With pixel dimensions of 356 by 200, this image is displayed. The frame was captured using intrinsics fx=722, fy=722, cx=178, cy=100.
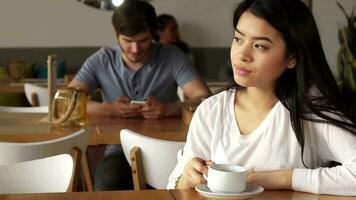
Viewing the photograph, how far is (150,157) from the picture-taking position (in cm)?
241

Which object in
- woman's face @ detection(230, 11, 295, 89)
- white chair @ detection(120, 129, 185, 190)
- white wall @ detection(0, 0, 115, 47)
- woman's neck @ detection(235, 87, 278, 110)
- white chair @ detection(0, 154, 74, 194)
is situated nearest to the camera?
woman's face @ detection(230, 11, 295, 89)

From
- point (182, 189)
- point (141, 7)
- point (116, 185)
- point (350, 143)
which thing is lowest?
point (116, 185)

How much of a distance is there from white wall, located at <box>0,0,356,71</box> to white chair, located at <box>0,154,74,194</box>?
191 inches

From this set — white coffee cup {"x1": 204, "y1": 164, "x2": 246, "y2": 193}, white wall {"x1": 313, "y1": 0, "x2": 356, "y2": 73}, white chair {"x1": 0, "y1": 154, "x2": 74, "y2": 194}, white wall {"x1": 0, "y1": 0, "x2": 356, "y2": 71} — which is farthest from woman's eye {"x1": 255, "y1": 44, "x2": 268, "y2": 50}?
white wall {"x1": 313, "y1": 0, "x2": 356, "y2": 73}

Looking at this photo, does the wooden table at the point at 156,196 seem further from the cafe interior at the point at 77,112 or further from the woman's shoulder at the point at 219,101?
the woman's shoulder at the point at 219,101

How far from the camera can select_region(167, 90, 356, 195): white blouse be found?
5.40ft

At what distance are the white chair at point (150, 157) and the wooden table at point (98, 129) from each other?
0.25 metres

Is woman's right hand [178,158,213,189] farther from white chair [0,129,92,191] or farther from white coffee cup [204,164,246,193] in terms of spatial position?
white chair [0,129,92,191]

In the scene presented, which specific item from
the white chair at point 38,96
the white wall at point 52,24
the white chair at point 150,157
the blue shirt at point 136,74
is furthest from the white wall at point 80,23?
the white chair at point 150,157

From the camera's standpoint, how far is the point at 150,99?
3.03m

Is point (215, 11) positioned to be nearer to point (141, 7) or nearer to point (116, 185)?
point (141, 7)

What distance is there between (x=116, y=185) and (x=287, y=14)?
133 centimetres

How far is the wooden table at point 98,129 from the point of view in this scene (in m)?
2.68

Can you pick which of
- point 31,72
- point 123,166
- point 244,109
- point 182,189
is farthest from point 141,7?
point 31,72
